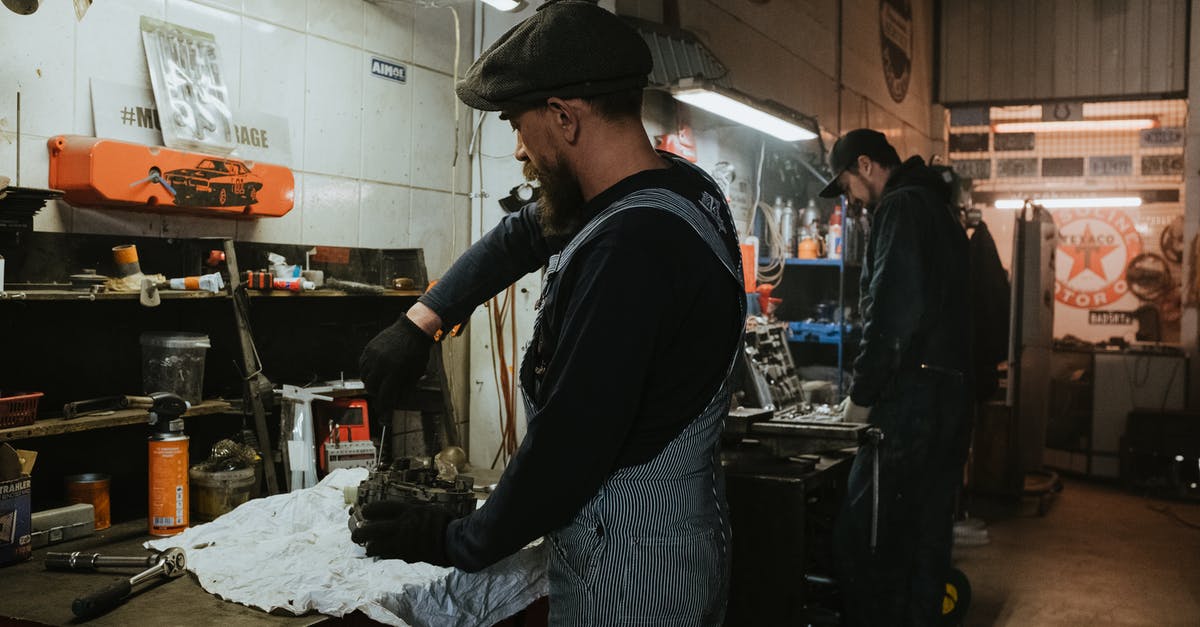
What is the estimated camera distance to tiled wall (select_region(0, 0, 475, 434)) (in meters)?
2.40

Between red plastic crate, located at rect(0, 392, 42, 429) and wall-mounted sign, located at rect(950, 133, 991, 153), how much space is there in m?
8.88

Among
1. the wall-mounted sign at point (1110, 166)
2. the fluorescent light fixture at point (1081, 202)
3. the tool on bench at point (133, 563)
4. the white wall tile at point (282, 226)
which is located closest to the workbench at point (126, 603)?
the tool on bench at point (133, 563)

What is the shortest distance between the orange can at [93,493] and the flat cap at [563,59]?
5.35 feet

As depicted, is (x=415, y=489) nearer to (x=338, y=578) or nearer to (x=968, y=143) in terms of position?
(x=338, y=578)

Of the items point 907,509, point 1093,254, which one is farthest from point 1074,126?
point 907,509

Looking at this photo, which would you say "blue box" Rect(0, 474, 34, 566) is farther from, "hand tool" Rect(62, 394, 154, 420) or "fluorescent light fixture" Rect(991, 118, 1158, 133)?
"fluorescent light fixture" Rect(991, 118, 1158, 133)

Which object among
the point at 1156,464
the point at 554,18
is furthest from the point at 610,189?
the point at 1156,464

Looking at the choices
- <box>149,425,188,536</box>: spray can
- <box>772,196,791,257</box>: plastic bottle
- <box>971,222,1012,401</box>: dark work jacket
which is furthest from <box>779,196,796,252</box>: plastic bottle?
<box>149,425,188,536</box>: spray can

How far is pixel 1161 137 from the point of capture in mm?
8898

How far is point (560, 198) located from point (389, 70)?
85.4 inches

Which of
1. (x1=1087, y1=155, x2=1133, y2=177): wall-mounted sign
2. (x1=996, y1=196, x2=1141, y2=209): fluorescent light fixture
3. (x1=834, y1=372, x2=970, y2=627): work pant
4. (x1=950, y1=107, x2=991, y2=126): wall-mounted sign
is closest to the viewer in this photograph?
(x1=834, y1=372, x2=970, y2=627): work pant

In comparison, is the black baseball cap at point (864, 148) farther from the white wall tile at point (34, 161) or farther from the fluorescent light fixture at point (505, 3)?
the white wall tile at point (34, 161)

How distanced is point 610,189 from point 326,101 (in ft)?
6.80

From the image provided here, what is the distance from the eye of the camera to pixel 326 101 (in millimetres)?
3207
